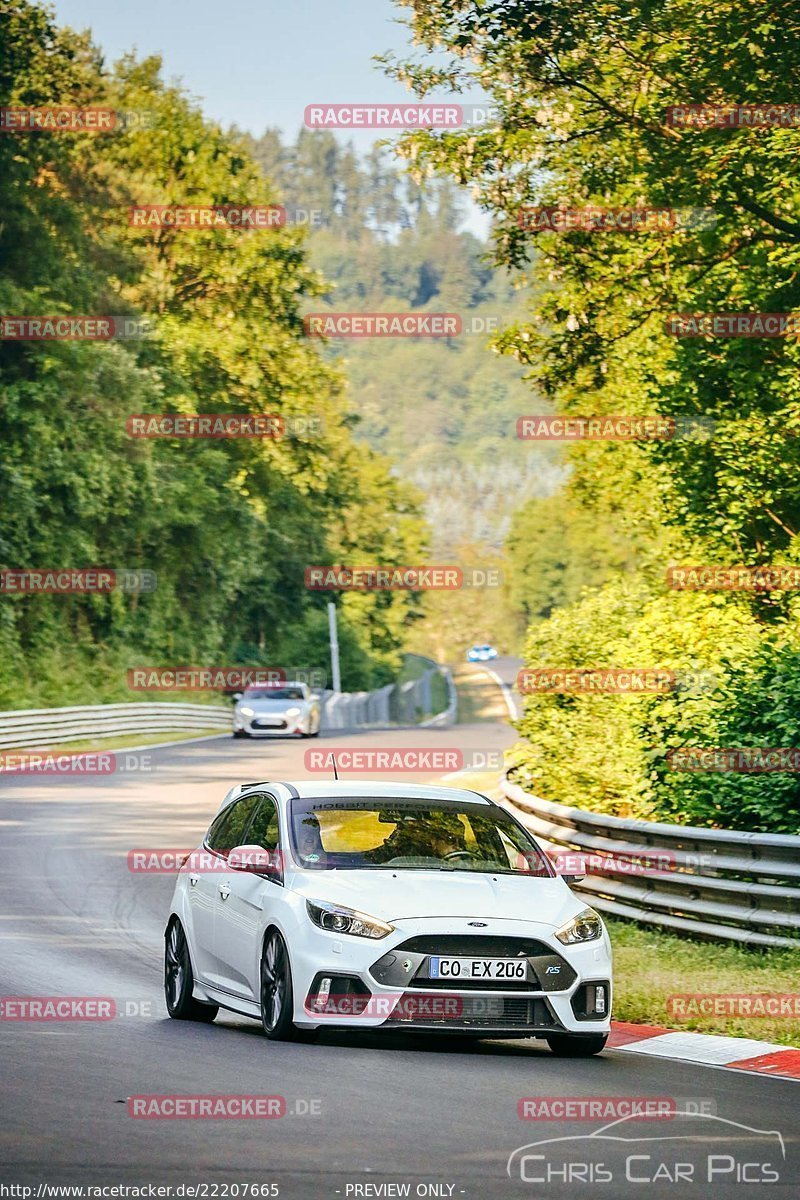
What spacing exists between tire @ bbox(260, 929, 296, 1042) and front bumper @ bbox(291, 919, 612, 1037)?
13cm

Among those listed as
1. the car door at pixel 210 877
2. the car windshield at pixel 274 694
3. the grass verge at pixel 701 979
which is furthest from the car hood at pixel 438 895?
the car windshield at pixel 274 694

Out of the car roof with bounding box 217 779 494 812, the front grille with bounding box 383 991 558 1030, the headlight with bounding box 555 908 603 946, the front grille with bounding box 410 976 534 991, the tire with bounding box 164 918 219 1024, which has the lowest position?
the tire with bounding box 164 918 219 1024

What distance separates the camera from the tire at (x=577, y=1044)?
32.9 feet

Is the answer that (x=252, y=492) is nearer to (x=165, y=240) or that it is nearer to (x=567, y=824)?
(x=165, y=240)

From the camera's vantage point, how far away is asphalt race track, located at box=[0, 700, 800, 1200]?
661cm

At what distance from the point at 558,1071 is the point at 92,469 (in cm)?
4808

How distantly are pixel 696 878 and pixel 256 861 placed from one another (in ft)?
16.1

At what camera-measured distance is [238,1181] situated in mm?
6453

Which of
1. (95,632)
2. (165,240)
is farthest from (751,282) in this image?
(165,240)

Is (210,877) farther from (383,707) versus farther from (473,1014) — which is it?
(383,707)

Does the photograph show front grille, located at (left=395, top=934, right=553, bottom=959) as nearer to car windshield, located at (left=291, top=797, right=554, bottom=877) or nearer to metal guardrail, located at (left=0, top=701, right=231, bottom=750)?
car windshield, located at (left=291, top=797, right=554, bottom=877)

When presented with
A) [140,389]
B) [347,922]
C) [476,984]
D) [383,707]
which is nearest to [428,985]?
[476,984]

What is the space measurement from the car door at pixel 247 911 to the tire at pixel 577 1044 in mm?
1658

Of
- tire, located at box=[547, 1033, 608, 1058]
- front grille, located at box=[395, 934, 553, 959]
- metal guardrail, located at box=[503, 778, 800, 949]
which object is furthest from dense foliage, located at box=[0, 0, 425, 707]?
front grille, located at box=[395, 934, 553, 959]
